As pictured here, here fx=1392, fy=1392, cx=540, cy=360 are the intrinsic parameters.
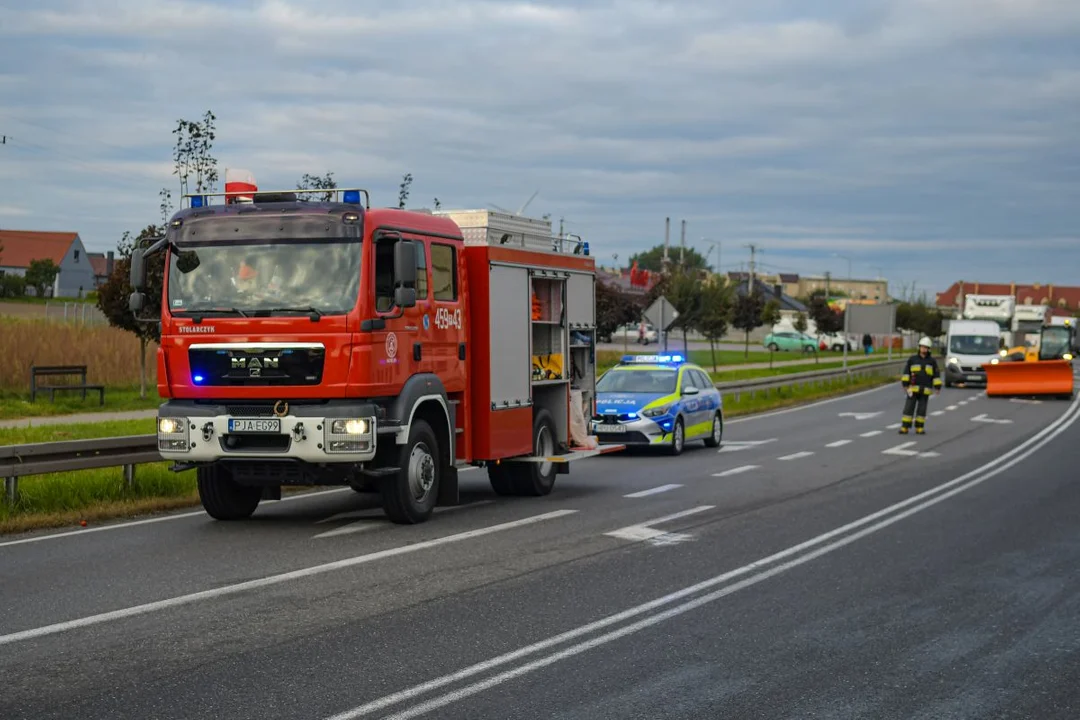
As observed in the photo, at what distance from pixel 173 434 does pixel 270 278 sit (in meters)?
1.63

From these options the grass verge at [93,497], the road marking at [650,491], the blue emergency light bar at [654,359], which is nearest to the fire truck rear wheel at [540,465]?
the road marking at [650,491]

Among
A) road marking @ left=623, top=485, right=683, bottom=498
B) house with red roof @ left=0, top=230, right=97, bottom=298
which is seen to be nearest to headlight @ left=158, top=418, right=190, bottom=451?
road marking @ left=623, top=485, right=683, bottom=498

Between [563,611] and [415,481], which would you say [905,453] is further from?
[563,611]

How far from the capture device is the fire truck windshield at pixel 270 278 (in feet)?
39.4

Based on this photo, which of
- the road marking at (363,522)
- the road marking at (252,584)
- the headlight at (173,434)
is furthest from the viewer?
the road marking at (363,522)

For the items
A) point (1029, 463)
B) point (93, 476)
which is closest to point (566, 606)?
point (93, 476)

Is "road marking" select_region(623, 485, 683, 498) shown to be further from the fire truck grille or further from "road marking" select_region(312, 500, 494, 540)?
the fire truck grille

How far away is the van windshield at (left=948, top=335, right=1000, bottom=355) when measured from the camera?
48.6 m

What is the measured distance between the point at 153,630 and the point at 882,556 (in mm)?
6068

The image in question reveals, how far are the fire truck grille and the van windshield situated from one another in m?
40.5

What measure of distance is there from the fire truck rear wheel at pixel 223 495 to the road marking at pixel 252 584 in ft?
7.61

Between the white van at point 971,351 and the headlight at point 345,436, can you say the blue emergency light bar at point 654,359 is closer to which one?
the headlight at point 345,436

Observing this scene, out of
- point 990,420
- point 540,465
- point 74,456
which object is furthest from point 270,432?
point 990,420

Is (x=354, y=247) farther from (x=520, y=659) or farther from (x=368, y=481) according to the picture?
(x=520, y=659)
